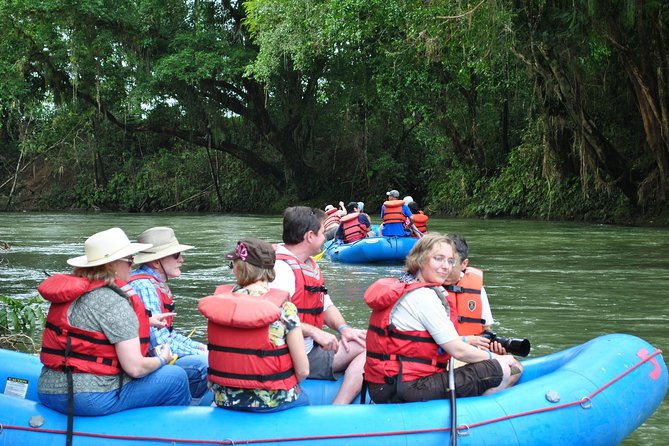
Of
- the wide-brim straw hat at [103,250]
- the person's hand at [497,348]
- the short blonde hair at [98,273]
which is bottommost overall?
the person's hand at [497,348]

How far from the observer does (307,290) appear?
455 centimetres

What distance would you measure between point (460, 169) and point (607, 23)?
11.9m

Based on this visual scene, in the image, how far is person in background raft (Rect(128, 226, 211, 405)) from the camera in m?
4.49

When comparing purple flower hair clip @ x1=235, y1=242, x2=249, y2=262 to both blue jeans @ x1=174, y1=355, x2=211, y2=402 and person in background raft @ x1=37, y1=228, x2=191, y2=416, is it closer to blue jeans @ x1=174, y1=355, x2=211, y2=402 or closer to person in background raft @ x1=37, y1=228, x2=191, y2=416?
person in background raft @ x1=37, y1=228, x2=191, y2=416

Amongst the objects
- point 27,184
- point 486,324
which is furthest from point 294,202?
point 486,324

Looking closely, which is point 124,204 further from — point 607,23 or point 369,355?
point 369,355

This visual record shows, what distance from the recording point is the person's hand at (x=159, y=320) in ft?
14.3

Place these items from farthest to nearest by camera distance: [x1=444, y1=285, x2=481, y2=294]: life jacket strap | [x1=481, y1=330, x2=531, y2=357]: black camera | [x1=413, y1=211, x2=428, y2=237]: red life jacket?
[x1=413, y1=211, x2=428, y2=237]: red life jacket, [x1=444, y1=285, x2=481, y2=294]: life jacket strap, [x1=481, y1=330, x2=531, y2=357]: black camera

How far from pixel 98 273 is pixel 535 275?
8.49 meters

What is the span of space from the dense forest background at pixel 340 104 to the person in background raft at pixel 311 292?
10.0m

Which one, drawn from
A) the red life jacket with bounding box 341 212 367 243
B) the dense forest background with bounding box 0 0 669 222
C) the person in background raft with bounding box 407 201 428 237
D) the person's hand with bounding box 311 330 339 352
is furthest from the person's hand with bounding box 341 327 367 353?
the dense forest background with bounding box 0 0 669 222

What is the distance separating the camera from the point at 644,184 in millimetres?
19141

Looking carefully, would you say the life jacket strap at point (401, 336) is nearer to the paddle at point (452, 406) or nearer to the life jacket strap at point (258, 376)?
the paddle at point (452, 406)

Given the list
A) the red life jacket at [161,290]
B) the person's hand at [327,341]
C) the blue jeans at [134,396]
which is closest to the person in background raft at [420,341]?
the person's hand at [327,341]
